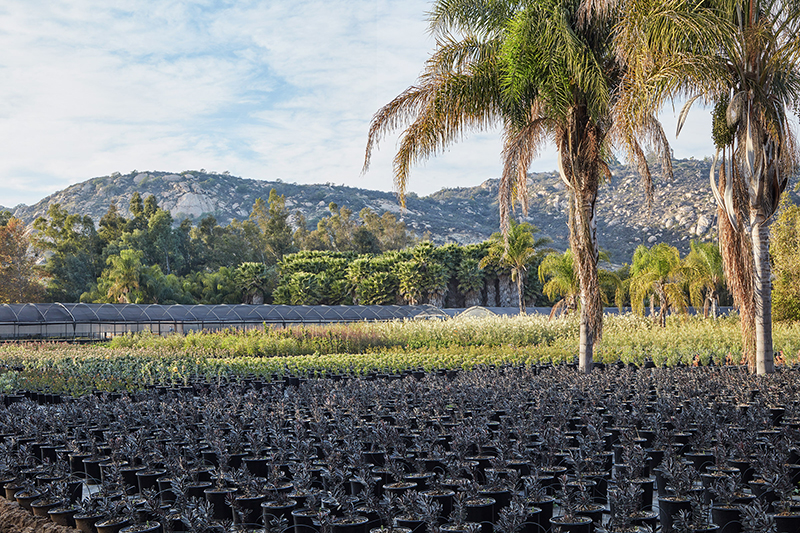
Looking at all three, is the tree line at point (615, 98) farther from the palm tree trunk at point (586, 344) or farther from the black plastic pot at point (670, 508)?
the black plastic pot at point (670, 508)

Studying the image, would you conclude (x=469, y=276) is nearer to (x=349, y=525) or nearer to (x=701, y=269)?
(x=701, y=269)

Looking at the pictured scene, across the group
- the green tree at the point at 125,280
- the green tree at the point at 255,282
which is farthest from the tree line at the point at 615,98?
the green tree at the point at 255,282

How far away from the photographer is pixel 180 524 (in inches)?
183

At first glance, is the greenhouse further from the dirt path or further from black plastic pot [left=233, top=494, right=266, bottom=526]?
black plastic pot [left=233, top=494, right=266, bottom=526]

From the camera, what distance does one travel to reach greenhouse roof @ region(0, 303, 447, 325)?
26578mm

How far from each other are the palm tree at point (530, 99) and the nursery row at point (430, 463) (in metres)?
3.75

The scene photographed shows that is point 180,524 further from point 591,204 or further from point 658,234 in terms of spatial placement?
point 658,234

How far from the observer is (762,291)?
30.6 feet

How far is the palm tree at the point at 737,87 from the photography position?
8.45m

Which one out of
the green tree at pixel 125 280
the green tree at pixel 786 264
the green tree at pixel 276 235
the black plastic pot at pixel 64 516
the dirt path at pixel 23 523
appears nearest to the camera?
the dirt path at pixel 23 523

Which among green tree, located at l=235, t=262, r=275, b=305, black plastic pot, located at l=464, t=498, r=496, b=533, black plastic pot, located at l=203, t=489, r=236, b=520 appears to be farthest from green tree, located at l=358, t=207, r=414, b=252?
black plastic pot, located at l=464, t=498, r=496, b=533

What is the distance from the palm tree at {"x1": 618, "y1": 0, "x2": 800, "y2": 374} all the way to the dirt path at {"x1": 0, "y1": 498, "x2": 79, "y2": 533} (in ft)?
25.3

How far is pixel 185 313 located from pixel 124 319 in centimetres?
247

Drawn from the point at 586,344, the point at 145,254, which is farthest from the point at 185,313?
the point at 145,254
